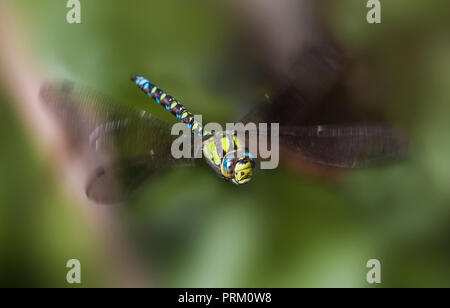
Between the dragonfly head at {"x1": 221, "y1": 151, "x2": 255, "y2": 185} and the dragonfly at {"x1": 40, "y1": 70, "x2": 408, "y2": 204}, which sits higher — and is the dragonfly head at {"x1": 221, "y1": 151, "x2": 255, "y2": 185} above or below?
below

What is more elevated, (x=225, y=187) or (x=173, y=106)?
(x=173, y=106)

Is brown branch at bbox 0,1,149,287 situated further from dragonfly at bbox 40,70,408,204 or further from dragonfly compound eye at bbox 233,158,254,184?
dragonfly compound eye at bbox 233,158,254,184

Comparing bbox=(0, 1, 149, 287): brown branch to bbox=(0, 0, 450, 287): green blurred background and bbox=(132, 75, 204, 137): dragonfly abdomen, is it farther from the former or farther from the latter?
bbox=(132, 75, 204, 137): dragonfly abdomen

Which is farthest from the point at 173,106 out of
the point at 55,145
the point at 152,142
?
the point at 55,145

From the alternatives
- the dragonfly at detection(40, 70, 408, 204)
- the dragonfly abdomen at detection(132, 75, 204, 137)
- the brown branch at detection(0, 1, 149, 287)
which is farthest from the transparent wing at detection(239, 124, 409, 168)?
the brown branch at detection(0, 1, 149, 287)

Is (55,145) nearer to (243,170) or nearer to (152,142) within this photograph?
(152,142)

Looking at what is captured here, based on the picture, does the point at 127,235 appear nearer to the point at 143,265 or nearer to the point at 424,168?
the point at 143,265
